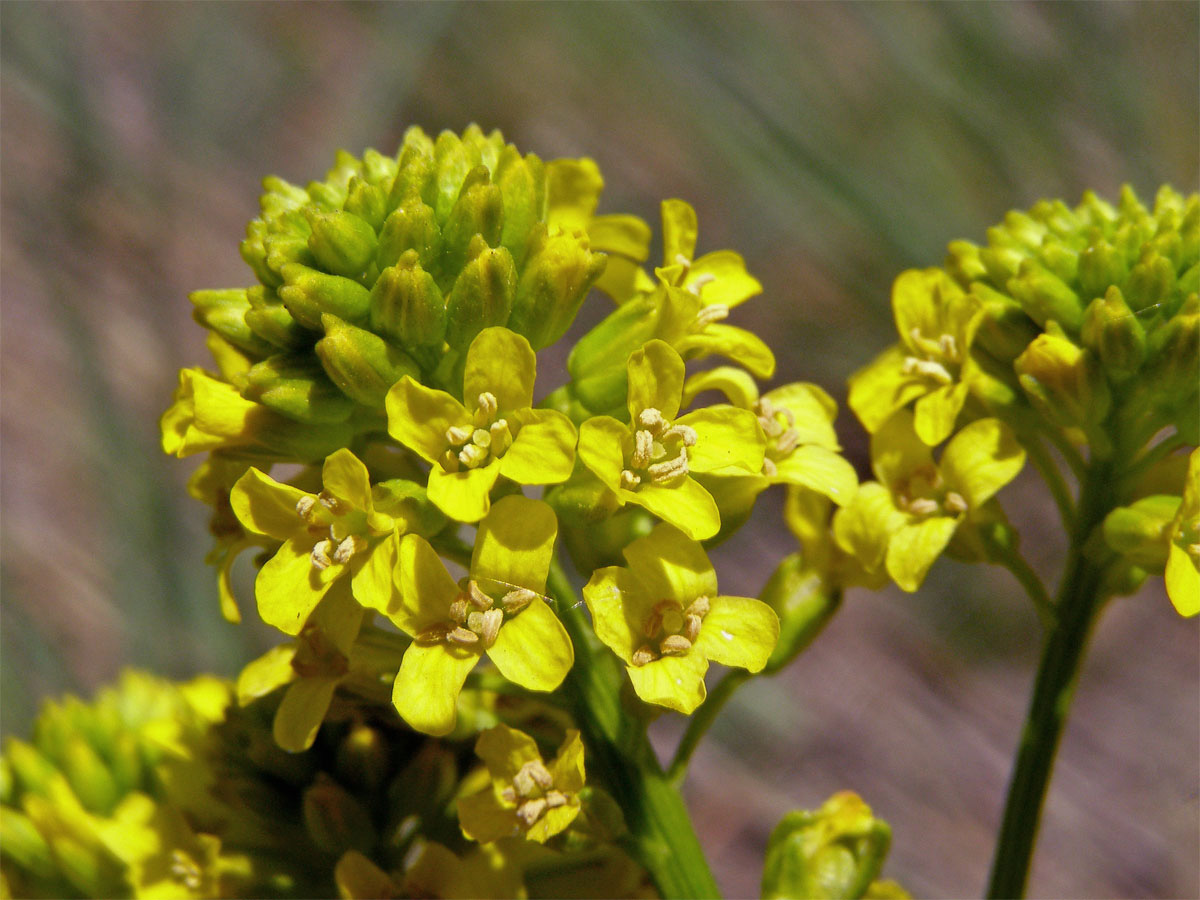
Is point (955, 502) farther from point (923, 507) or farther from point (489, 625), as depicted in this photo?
point (489, 625)

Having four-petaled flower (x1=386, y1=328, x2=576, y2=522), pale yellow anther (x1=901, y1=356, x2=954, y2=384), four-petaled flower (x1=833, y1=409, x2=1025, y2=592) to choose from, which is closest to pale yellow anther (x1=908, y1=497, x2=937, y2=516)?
four-petaled flower (x1=833, y1=409, x2=1025, y2=592)

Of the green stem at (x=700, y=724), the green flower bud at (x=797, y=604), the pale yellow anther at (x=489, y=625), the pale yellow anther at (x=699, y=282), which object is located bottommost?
the green stem at (x=700, y=724)

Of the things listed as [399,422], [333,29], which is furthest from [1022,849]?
[333,29]

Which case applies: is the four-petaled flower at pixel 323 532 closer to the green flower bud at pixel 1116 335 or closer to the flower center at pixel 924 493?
the flower center at pixel 924 493

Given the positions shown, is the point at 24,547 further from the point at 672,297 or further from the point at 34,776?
the point at 672,297

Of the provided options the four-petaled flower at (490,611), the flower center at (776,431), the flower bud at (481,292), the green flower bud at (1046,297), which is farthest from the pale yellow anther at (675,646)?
the green flower bud at (1046,297)

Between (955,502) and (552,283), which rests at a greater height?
(552,283)

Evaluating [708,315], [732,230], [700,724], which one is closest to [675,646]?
[700,724]
